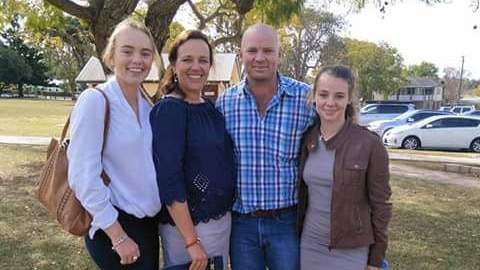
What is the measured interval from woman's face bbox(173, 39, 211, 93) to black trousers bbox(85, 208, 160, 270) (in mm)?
734

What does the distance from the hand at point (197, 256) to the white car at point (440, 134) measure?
17666 millimetres

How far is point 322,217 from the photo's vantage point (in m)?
2.71

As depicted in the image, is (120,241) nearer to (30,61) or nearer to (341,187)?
(341,187)

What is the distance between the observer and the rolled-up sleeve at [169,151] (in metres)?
2.46

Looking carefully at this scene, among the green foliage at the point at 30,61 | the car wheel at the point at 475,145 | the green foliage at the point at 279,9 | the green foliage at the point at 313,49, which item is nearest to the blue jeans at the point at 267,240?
the green foliage at the point at 279,9

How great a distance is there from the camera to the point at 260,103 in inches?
114

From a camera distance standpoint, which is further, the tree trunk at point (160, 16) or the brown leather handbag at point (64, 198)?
the tree trunk at point (160, 16)

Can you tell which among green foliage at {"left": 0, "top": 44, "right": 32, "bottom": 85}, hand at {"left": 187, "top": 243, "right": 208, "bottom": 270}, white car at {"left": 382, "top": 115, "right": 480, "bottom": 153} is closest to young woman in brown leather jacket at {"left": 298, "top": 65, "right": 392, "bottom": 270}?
hand at {"left": 187, "top": 243, "right": 208, "bottom": 270}

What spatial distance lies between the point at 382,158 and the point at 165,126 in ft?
3.71

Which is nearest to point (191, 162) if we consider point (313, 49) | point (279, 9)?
point (279, 9)

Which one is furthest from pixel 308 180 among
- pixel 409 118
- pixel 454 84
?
pixel 454 84

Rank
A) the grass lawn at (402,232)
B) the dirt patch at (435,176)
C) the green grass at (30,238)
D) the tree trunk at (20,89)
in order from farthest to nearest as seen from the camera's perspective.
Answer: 1. the tree trunk at (20,89)
2. the dirt patch at (435,176)
3. the grass lawn at (402,232)
4. the green grass at (30,238)

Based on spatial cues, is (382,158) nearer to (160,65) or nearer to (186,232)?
(186,232)

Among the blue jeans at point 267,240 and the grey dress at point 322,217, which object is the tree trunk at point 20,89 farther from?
the grey dress at point 322,217
